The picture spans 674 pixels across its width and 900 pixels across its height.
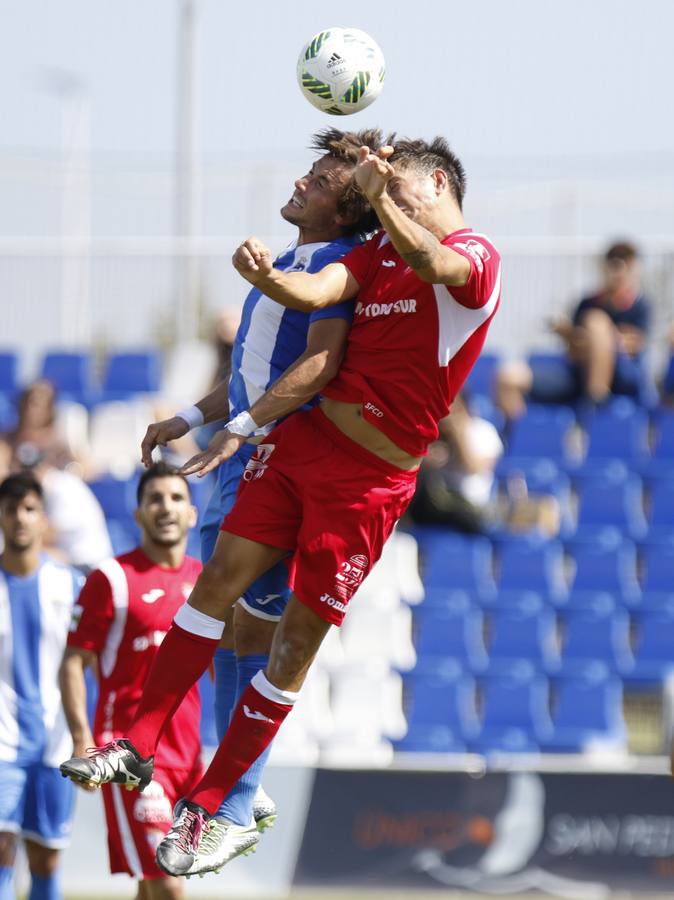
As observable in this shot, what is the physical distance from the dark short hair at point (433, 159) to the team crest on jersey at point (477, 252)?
0.36m

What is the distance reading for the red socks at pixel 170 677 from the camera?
5805mm

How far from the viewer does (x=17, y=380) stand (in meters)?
14.9

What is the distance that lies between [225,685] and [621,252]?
7.31 m

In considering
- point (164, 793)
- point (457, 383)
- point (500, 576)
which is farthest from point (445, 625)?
point (457, 383)

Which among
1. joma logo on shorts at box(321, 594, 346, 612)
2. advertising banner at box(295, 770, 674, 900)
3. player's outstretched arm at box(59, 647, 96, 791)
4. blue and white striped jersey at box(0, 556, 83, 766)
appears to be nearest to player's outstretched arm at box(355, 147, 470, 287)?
joma logo on shorts at box(321, 594, 346, 612)

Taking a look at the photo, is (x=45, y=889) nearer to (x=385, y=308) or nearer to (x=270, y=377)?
(x=270, y=377)

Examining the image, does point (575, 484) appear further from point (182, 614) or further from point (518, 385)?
point (182, 614)

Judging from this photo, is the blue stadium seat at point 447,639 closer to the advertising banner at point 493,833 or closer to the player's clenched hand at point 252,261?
the advertising banner at point 493,833

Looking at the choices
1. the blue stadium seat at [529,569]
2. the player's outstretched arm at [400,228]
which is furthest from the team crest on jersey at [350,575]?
the blue stadium seat at [529,569]

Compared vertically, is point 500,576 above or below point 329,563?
below

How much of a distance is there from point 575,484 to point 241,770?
7667 mm

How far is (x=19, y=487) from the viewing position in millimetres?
8406

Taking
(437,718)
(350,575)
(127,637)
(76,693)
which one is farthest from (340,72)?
(437,718)

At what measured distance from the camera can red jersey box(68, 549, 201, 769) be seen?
762 centimetres
